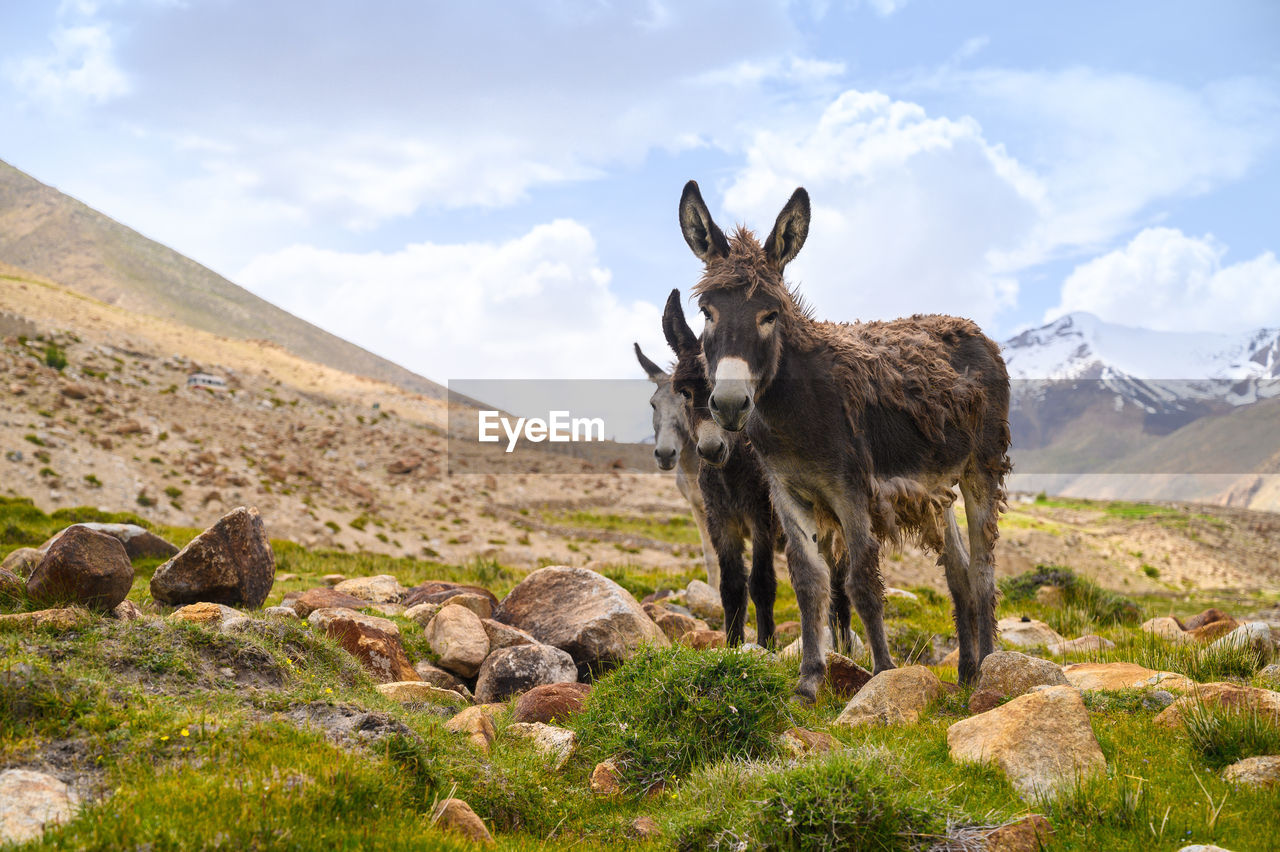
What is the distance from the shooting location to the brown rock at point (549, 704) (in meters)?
6.63

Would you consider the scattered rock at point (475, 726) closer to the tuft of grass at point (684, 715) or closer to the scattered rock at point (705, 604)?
the tuft of grass at point (684, 715)

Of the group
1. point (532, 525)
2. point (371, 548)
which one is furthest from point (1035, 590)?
point (532, 525)

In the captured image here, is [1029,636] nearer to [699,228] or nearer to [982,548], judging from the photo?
[982,548]

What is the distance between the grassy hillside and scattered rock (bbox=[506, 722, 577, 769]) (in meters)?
138

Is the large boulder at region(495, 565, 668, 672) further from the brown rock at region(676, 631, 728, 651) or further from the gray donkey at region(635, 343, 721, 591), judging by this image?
the gray donkey at region(635, 343, 721, 591)

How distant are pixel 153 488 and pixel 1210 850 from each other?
28.4m

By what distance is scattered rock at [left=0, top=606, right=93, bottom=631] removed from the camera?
5.38m

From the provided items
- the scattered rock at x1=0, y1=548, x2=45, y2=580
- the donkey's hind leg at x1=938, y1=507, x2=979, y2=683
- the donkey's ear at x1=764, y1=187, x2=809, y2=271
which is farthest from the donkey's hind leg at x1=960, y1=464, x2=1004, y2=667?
the scattered rock at x1=0, y1=548, x2=45, y2=580

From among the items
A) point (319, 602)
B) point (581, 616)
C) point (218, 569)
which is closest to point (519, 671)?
point (581, 616)

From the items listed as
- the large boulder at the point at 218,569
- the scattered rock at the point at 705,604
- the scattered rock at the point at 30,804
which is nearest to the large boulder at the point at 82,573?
the large boulder at the point at 218,569

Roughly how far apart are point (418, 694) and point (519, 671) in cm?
106

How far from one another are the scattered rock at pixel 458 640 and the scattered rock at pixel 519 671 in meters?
0.36

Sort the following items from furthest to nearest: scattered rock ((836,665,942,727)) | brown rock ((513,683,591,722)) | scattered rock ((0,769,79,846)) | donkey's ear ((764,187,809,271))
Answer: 1. donkey's ear ((764,187,809,271))
2. brown rock ((513,683,591,722))
3. scattered rock ((836,665,942,727))
4. scattered rock ((0,769,79,846))

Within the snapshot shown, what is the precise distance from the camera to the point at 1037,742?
16.2ft
